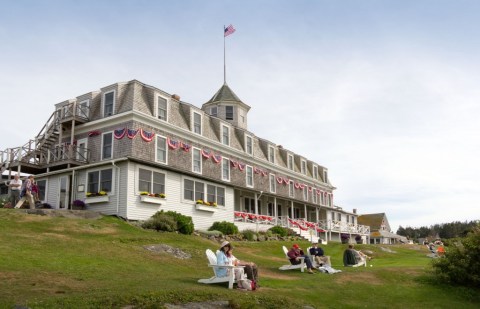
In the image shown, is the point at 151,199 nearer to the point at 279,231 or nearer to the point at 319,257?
the point at 319,257

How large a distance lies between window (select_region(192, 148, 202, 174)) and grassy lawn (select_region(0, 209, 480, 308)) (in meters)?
9.27

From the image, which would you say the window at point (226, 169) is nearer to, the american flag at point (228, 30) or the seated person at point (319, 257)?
the american flag at point (228, 30)

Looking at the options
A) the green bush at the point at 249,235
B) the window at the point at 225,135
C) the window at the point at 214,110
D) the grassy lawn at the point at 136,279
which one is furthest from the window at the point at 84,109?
the window at the point at 214,110

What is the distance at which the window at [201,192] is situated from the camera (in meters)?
30.9

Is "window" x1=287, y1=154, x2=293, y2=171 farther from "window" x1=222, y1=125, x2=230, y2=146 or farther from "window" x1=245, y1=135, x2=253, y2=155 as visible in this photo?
"window" x1=222, y1=125, x2=230, y2=146

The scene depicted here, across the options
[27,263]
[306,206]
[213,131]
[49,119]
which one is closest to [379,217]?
[306,206]

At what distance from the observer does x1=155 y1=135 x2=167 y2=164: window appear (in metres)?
29.4

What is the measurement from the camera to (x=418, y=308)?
14195 mm

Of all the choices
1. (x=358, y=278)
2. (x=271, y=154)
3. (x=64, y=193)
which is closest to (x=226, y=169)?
(x=271, y=154)

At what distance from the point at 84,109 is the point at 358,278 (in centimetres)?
2114

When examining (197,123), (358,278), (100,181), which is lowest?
(358,278)

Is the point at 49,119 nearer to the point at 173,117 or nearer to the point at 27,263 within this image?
the point at 173,117

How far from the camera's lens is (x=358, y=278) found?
17234 mm

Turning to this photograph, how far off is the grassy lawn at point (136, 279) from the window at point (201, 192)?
7.38 m
